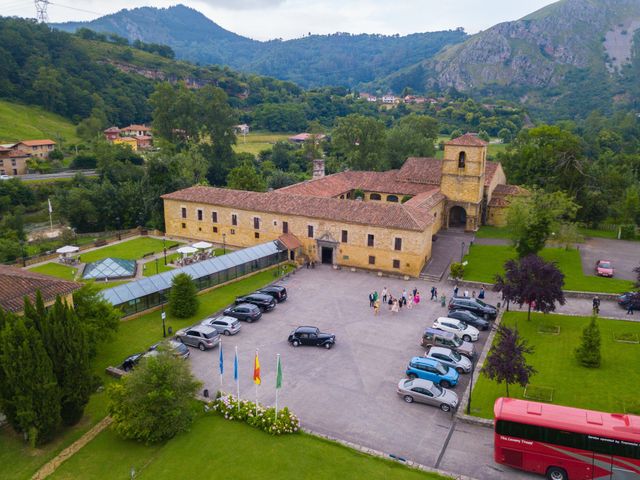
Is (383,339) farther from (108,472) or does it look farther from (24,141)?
(24,141)

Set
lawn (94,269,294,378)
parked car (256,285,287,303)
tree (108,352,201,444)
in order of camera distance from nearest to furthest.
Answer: tree (108,352,201,444) → lawn (94,269,294,378) → parked car (256,285,287,303)

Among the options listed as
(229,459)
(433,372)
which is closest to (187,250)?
(433,372)

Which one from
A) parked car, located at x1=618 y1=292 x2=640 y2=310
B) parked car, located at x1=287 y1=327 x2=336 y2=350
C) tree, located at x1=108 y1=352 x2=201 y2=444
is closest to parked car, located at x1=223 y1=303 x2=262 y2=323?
parked car, located at x1=287 y1=327 x2=336 y2=350

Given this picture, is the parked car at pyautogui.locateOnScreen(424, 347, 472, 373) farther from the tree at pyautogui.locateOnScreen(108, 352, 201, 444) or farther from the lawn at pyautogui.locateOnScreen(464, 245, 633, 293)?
the lawn at pyautogui.locateOnScreen(464, 245, 633, 293)

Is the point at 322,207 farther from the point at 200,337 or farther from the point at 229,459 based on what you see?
the point at 229,459

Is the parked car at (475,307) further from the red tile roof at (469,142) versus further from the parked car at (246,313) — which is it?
the red tile roof at (469,142)

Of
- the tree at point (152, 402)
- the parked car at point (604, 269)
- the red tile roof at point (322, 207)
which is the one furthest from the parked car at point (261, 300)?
the parked car at point (604, 269)
